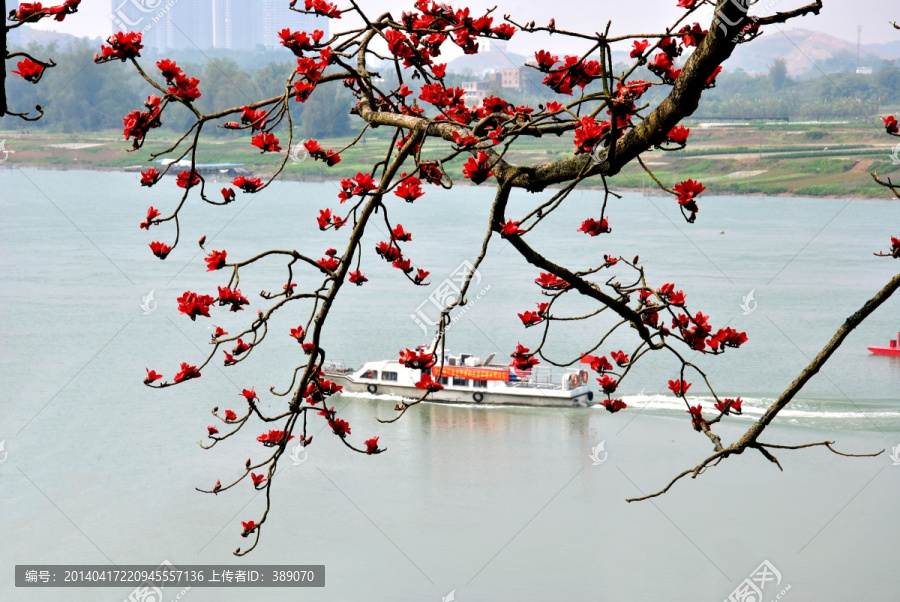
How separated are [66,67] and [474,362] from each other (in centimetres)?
3940

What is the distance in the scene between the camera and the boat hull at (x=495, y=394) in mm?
16734

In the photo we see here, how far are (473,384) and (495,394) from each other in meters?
0.38

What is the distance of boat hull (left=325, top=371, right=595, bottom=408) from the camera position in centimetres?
1673

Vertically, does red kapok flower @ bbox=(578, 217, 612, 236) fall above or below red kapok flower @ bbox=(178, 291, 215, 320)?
above

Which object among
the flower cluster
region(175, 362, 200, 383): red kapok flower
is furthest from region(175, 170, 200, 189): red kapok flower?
region(175, 362, 200, 383): red kapok flower

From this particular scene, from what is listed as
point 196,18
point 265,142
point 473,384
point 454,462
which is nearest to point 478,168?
point 265,142

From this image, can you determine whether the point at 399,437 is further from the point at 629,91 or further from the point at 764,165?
the point at 764,165

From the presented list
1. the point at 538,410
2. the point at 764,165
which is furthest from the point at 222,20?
the point at 538,410

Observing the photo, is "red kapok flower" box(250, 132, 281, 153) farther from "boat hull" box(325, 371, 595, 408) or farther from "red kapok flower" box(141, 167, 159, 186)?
"boat hull" box(325, 371, 595, 408)

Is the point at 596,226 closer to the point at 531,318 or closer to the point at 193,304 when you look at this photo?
the point at 531,318

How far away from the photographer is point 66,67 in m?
50.2

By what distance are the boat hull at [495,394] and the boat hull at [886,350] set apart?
6.00 m

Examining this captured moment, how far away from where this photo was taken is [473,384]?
1702 centimetres

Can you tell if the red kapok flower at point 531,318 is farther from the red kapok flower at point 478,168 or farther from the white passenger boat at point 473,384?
the white passenger boat at point 473,384
